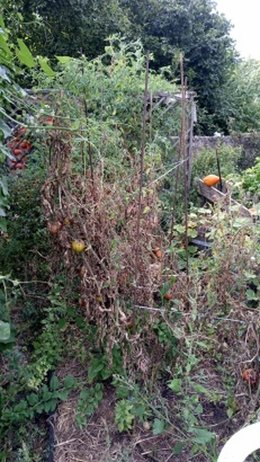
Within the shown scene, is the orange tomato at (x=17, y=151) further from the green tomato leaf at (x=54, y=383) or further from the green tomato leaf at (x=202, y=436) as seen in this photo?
the green tomato leaf at (x=202, y=436)

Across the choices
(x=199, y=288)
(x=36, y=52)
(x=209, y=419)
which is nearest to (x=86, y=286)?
(x=199, y=288)

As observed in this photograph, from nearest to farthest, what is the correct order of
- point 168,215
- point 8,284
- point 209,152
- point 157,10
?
point 8,284 → point 168,215 → point 209,152 → point 157,10

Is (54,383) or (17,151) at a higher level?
(17,151)

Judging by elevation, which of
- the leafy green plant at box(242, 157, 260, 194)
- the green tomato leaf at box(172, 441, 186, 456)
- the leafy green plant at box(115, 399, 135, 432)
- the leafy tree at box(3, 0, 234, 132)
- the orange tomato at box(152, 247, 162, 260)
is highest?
the leafy tree at box(3, 0, 234, 132)

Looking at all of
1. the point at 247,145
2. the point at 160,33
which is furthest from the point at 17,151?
the point at 160,33

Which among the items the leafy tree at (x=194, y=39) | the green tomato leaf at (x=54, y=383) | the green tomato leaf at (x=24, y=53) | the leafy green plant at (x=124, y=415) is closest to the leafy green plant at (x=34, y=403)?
the green tomato leaf at (x=54, y=383)

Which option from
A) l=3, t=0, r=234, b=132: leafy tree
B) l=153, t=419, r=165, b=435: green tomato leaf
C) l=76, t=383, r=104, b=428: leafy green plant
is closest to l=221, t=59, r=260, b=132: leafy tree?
l=3, t=0, r=234, b=132: leafy tree

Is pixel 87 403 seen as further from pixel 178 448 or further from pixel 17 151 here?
pixel 17 151

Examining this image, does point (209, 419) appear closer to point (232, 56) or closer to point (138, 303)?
point (138, 303)

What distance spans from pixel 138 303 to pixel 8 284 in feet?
2.62

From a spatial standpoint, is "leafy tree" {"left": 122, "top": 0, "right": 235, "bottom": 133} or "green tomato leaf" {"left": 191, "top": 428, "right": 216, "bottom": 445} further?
"leafy tree" {"left": 122, "top": 0, "right": 235, "bottom": 133}

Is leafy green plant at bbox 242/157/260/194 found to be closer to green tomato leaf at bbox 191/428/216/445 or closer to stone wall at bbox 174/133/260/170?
stone wall at bbox 174/133/260/170

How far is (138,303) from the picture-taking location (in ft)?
6.30

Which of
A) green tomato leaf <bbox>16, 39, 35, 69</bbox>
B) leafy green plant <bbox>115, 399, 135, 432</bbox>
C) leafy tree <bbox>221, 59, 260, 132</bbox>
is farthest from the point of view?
leafy tree <bbox>221, 59, 260, 132</bbox>
